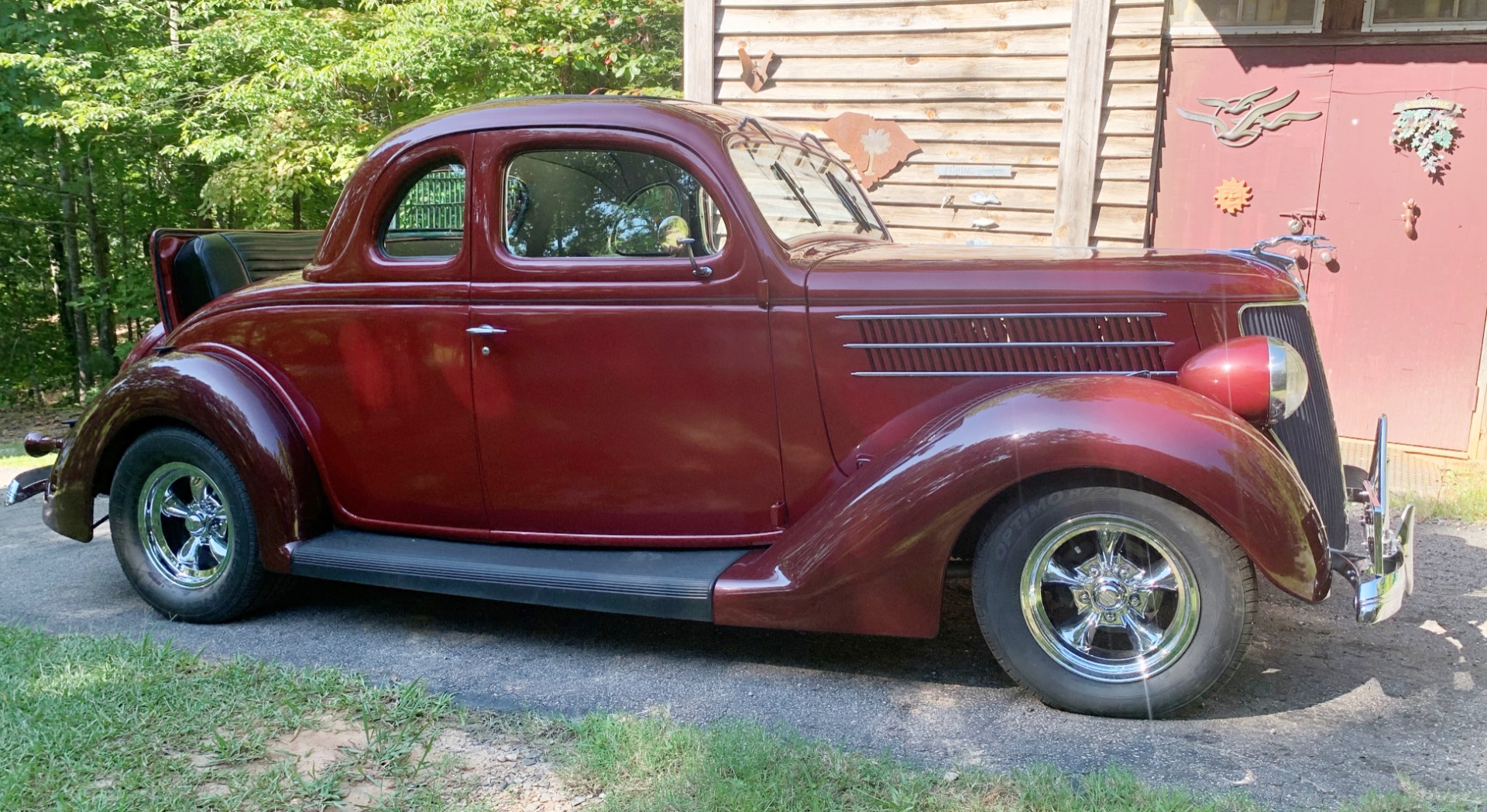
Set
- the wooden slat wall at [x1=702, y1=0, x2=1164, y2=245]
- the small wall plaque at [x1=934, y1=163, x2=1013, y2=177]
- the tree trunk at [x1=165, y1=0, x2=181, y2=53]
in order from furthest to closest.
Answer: the tree trunk at [x1=165, y1=0, x2=181, y2=53] → the small wall plaque at [x1=934, y1=163, x2=1013, y2=177] → the wooden slat wall at [x1=702, y1=0, x2=1164, y2=245]

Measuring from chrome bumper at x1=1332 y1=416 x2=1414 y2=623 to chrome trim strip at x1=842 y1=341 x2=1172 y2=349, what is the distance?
765 mm

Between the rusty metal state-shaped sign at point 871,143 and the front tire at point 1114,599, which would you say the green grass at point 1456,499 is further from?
the rusty metal state-shaped sign at point 871,143

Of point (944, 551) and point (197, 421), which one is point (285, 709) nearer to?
point (197, 421)

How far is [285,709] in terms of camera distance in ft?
9.68

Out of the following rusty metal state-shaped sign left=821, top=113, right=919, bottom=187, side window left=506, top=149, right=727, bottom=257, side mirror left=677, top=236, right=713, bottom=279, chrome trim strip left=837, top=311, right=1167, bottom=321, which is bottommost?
chrome trim strip left=837, top=311, right=1167, bottom=321

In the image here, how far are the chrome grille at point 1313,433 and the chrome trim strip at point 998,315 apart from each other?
374 mm

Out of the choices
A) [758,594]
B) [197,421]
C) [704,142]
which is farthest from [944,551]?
[197,421]

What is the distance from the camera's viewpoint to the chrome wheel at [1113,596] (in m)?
2.84

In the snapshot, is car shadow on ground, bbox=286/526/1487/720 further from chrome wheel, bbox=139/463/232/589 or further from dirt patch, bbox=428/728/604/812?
dirt patch, bbox=428/728/604/812

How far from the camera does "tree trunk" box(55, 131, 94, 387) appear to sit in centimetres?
1409

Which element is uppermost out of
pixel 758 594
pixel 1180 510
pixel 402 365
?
pixel 402 365

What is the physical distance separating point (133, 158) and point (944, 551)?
14.6 m

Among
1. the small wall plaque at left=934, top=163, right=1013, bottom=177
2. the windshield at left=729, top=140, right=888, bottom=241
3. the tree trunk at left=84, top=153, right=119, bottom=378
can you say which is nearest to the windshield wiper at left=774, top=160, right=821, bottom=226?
the windshield at left=729, top=140, right=888, bottom=241

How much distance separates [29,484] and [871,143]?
17.9 ft
